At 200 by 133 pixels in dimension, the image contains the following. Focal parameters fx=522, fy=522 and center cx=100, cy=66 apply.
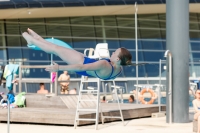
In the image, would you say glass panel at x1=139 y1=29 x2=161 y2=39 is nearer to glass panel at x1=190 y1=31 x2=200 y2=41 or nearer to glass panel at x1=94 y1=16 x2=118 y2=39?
glass panel at x1=94 y1=16 x2=118 y2=39

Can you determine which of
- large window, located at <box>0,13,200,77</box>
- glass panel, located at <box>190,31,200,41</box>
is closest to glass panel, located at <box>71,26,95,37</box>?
large window, located at <box>0,13,200,77</box>

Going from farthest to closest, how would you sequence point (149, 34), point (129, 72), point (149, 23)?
point (149, 23) < point (149, 34) < point (129, 72)

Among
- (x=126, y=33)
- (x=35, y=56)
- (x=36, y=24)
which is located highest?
(x=36, y=24)

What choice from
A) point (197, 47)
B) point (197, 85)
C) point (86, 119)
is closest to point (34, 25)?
point (197, 47)

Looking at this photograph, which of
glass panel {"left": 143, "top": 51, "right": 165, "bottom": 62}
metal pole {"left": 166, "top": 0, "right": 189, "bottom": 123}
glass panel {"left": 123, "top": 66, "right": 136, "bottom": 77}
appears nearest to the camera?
metal pole {"left": 166, "top": 0, "right": 189, "bottom": 123}

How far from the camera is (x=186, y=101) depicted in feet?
48.2

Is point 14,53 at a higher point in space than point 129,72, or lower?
higher

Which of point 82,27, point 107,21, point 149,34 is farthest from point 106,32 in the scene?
point 149,34

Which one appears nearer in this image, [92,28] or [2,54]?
[2,54]

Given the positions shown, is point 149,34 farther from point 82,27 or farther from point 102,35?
point 82,27

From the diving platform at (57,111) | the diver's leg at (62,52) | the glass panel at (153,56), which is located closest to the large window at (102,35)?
the glass panel at (153,56)

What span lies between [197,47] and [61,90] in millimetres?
22375

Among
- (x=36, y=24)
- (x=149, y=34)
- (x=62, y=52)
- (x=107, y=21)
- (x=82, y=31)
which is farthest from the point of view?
(x=149, y=34)

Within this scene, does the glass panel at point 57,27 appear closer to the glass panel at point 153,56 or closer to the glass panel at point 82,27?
the glass panel at point 82,27
